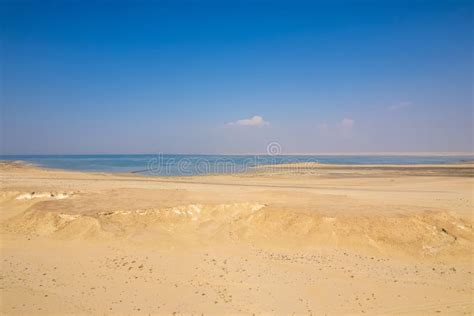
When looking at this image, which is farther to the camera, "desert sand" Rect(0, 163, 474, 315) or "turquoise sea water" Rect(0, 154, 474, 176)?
"turquoise sea water" Rect(0, 154, 474, 176)

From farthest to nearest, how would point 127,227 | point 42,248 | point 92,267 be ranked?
point 127,227 → point 42,248 → point 92,267

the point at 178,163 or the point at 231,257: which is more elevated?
the point at 178,163

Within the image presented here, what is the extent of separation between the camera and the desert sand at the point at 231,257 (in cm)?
888

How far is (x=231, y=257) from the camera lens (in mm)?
12141

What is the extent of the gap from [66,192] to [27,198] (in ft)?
7.34

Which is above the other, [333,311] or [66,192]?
[66,192]

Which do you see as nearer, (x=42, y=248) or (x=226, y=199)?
(x=42, y=248)

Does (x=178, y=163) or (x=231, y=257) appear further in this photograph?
(x=178, y=163)

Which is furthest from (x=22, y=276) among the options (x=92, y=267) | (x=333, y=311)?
(x=333, y=311)

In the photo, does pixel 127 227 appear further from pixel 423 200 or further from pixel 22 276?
pixel 423 200

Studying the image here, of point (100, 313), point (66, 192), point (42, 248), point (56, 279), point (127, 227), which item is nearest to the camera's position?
point (100, 313)

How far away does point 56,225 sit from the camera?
571 inches

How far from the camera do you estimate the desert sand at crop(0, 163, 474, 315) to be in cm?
888

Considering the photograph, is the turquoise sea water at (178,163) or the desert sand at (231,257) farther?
the turquoise sea water at (178,163)
